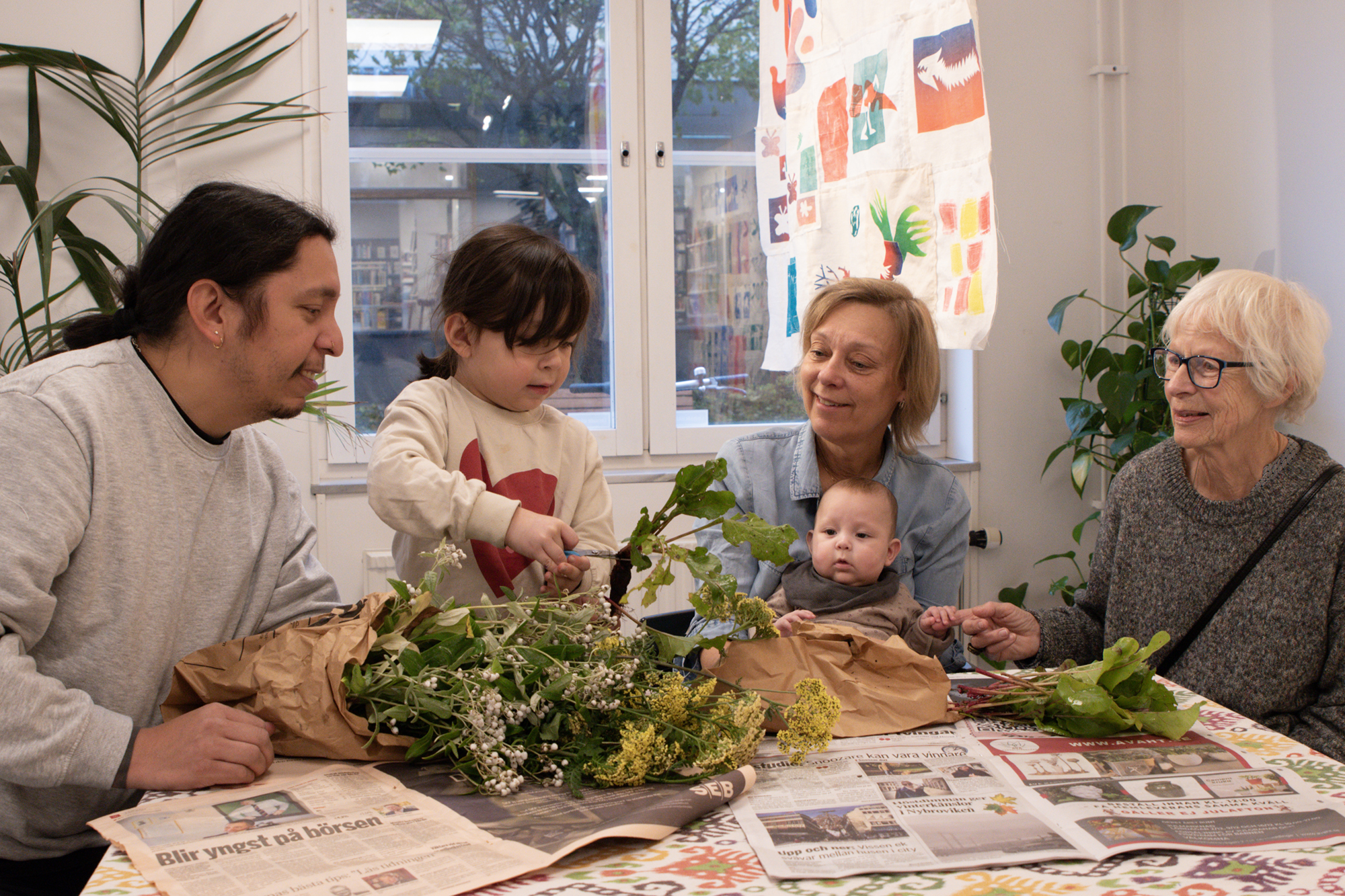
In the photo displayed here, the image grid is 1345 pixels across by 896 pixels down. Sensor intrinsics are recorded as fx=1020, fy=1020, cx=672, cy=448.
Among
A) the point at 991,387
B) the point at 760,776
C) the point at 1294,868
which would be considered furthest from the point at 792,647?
A: the point at 991,387

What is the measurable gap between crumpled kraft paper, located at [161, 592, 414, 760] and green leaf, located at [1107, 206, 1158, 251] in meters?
2.67

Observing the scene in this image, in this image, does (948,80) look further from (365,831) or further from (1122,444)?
(365,831)

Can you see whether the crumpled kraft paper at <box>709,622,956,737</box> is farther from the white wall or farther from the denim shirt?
the white wall

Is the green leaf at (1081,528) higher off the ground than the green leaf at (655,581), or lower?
lower

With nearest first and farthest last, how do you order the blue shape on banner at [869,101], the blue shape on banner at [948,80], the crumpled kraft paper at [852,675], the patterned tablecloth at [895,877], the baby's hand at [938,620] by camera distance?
the patterned tablecloth at [895,877] → the crumpled kraft paper at [852,675] → the baby's hand at [938,620] → the blue shape on banner at [948,80] → the blue shape on banner at [869,101]

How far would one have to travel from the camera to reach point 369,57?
317 centimetres

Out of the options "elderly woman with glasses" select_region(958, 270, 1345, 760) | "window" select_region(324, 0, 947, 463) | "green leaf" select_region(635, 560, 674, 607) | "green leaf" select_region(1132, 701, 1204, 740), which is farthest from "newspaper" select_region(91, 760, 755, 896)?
"window" select_region(324, 0, 947, 463)

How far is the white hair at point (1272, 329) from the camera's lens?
1708 mm

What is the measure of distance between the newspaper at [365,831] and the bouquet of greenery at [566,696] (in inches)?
1.4

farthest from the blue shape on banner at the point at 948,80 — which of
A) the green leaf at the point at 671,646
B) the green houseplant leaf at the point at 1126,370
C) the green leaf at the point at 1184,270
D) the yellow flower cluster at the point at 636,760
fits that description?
the yellow flower cluster at the point at 636,760

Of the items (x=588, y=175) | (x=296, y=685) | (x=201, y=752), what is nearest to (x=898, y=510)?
(x=296, y=685)

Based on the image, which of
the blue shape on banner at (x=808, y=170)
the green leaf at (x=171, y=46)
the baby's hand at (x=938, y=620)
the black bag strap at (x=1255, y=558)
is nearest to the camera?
the baby's hand at (x=938, y=620)

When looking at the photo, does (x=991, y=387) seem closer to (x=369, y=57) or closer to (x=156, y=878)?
(x=369, y=57)

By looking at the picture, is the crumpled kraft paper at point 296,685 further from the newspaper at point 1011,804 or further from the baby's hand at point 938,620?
the baby's hand at point 938,620
